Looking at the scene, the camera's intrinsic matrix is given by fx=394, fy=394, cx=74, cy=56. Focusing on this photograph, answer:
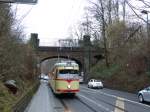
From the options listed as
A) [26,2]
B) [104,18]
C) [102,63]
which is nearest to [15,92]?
[26,2]

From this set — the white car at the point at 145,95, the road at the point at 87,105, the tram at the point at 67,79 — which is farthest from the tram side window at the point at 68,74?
the white car at the point at 145,95

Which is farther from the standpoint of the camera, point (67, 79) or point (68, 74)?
point (68, 74)

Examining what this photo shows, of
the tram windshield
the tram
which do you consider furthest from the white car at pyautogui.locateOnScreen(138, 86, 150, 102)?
the tram windshield

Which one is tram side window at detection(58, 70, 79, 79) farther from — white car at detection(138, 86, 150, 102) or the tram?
white car at detection(138, 86, 150, 102)

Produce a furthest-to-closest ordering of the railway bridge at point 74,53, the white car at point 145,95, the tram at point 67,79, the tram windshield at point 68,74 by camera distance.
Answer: the railway bridge at point 74,53 → the tram windshield at point 68,74 → the tram at point 67,79 → the white car at point 145,95

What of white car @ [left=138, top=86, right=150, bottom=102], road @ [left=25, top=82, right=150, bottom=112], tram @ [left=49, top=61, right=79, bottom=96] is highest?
tram @ [left=49, top=61, right=79, bottom=96]

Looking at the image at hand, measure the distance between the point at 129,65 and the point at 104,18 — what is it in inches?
852

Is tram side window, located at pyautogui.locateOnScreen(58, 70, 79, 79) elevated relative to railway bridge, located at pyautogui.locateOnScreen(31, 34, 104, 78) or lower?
lower

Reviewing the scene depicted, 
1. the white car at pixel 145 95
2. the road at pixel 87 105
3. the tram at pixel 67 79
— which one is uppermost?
the tram at pixel 67 79

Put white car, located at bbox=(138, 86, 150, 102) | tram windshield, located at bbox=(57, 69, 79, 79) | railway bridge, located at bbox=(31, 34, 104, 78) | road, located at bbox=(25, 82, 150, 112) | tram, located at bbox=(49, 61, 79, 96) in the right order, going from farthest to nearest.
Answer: railway bridge, located at bbox=(31, 34, 104, 78) < tram windshield, located at bbox=(57, 69, 79, 79) < tram, located at bbox=(49, 61, 79, 96) < white car, located at bbox=(138, 86, 150, 102) < road, located at bbox=(25, 82, 150, 112)

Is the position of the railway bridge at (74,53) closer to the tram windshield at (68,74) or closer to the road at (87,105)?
the tram windshield at (68,74)

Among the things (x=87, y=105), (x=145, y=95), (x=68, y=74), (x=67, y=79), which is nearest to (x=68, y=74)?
(x=68, y=74)

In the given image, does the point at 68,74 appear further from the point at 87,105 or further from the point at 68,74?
the point at 87,105

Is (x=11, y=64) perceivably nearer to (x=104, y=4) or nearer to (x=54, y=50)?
(x=104, y=4)
